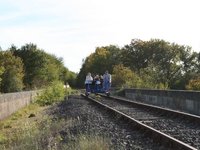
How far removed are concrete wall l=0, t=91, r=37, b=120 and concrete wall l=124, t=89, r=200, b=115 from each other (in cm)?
775

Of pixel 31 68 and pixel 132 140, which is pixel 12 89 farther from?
pixel 132 140

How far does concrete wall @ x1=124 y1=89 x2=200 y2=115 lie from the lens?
2298cm

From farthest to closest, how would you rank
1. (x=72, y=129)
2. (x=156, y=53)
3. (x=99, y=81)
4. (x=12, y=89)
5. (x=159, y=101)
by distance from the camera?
(x=156, y=53)
(x=12, y=89)
(x=99, y=81)
(x=159, y=101)
(x=72, y=129)

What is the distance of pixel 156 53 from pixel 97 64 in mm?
18647

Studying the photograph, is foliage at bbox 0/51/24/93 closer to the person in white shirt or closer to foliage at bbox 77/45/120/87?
the person in white shirt

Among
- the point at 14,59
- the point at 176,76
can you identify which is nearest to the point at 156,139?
the point at 14,59

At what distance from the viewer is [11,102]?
81.7 ft

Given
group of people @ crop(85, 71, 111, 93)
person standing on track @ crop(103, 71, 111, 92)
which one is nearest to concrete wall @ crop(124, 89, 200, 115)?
person standing on track @ crop(103, 71, 111, 92)

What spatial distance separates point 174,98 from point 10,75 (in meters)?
54.0

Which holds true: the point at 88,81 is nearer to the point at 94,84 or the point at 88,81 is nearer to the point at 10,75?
the point at 94,84

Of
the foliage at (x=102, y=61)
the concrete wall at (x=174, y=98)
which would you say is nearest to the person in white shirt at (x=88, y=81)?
the concrete wall at (x=174, y=98)

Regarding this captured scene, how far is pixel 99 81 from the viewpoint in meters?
42.8

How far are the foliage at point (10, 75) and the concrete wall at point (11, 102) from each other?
38.6 meters

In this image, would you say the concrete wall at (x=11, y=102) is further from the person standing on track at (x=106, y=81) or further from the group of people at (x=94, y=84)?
the group of people at (x=94, y=84)
